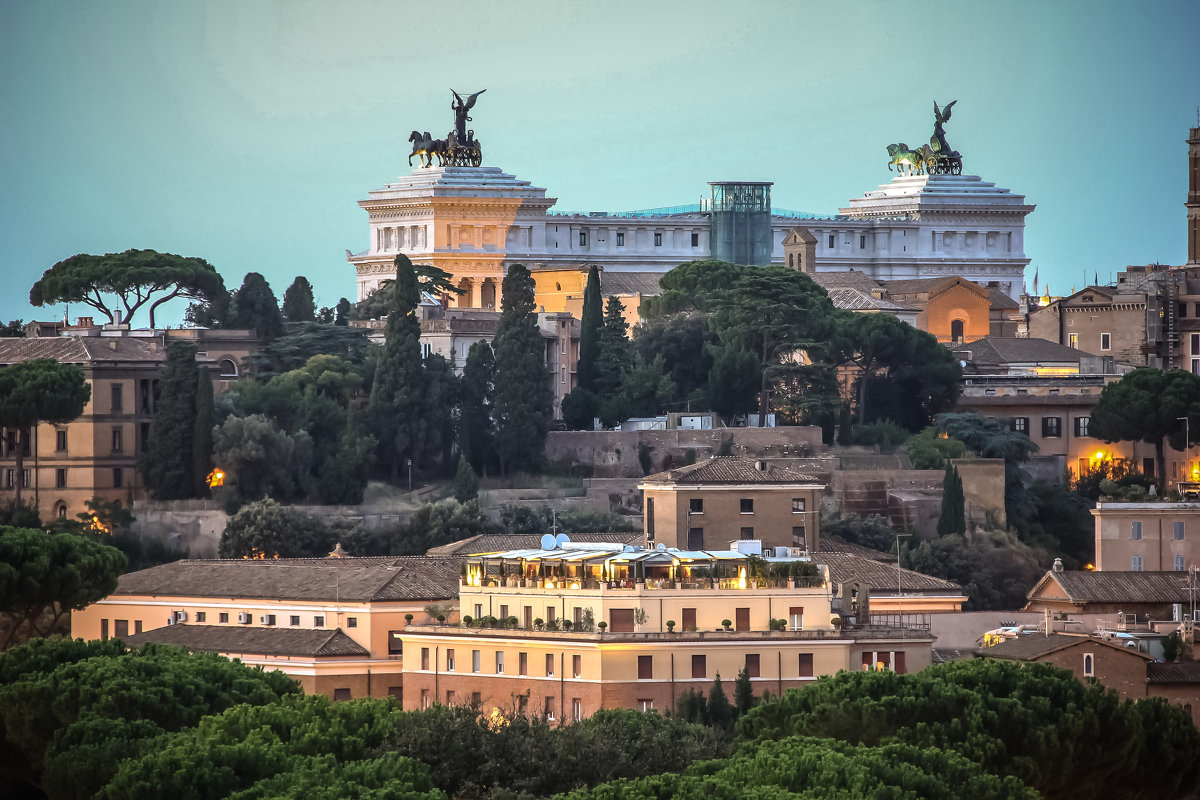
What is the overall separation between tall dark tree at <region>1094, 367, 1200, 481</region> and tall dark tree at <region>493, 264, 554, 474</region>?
14.1 m

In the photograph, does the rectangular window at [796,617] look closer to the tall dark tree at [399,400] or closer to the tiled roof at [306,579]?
the tiled roof at [306,579]

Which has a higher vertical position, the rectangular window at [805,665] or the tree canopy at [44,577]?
the tree canopy at [44,577]

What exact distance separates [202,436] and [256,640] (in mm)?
14023

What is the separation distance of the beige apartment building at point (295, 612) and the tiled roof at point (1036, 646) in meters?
9.42

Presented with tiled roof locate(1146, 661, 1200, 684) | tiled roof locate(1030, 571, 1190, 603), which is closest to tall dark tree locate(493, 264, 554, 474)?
tiled roof locate(1030, 571, 1190, 603)

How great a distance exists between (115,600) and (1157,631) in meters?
19.7

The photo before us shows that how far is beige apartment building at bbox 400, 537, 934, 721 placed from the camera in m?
57.3

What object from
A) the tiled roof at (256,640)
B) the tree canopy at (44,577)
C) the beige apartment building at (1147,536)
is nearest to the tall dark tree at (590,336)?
the beige apartment building at (1147,536)

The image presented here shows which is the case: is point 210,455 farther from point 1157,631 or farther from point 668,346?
point 1157,631

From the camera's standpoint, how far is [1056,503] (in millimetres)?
85750

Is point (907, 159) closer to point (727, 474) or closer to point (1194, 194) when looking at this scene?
point (1194, 194)

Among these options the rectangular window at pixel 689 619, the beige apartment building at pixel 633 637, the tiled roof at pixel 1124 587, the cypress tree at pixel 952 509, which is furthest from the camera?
the cypress tree at pixel 952 509

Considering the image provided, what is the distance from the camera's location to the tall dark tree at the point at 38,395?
77.6 meters

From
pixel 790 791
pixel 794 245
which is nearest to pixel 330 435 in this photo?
pixel 794 245
